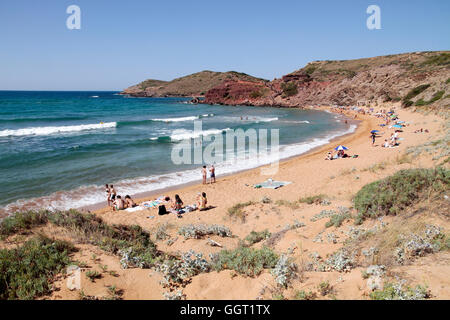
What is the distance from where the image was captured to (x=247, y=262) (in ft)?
13.9

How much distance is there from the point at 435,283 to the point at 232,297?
96.2 inches

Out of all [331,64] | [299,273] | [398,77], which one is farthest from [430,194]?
[331,64]

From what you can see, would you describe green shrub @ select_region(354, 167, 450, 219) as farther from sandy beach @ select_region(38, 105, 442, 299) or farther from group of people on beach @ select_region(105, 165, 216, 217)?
group of people on beach @ select_region(105, 165, 216, 217)

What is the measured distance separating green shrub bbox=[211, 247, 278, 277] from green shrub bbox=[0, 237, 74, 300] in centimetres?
239

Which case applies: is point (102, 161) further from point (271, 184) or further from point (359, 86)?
point (359, 86)

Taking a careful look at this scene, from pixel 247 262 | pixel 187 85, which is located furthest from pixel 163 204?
pixel 187 85

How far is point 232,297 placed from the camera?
369 cm

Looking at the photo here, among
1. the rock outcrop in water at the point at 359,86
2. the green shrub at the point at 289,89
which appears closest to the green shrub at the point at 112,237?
the rock outcrop in water at the point at 359,86

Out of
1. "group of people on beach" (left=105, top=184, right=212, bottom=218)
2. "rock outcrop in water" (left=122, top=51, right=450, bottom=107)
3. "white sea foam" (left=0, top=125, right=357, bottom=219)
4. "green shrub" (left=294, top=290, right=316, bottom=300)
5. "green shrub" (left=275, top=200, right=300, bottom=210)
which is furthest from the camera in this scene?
"rock outcrop in water" (left=122, top=51, right=450, bottom=107)

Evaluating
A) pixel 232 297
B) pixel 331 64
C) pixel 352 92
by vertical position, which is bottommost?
pixel 232 297

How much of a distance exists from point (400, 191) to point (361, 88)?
64.7 metres

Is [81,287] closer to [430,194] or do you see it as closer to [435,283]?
[435,283]

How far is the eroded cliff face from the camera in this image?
1649 inches

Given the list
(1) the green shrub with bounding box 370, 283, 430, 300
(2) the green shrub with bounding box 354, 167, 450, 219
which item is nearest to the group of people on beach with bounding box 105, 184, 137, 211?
(2) the green shrub with bounding box 354, 167, 450, 219
